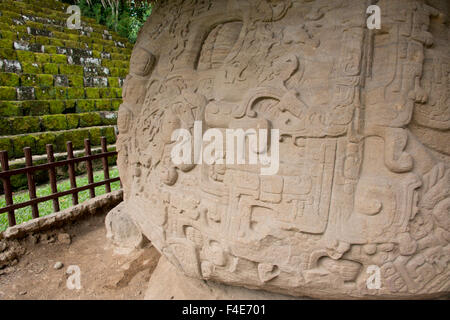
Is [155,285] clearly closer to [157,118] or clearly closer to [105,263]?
[105,263]

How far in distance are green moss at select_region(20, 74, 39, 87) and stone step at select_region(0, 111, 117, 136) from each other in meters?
0.94

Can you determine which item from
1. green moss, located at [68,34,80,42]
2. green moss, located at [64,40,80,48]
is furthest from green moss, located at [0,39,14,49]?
green moss, located at [68,34,80,42]

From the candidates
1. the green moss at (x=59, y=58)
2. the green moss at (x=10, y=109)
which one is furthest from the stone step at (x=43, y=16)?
the green moss at (x=10, y=109)

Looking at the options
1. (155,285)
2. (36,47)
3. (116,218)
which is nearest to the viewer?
(155,285)

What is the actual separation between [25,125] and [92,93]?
2.02 m

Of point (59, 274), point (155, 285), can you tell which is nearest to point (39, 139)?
point (59, 274)

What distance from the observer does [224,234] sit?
6.22ft

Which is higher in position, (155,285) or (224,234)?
(224,234)

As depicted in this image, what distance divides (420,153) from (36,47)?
318 inches

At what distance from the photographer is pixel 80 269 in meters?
3.10

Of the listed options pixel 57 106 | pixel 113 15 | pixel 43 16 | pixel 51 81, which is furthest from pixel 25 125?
pixel 113 15

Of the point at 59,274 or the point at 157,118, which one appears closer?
the point at 157,118

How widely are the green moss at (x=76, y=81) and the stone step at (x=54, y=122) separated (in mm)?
951

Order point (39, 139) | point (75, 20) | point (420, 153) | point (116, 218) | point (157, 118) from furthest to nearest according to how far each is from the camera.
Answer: point (75, 20) < point (39, 139) < point (116, 218) < point (157, 118) < point (420, 153)
